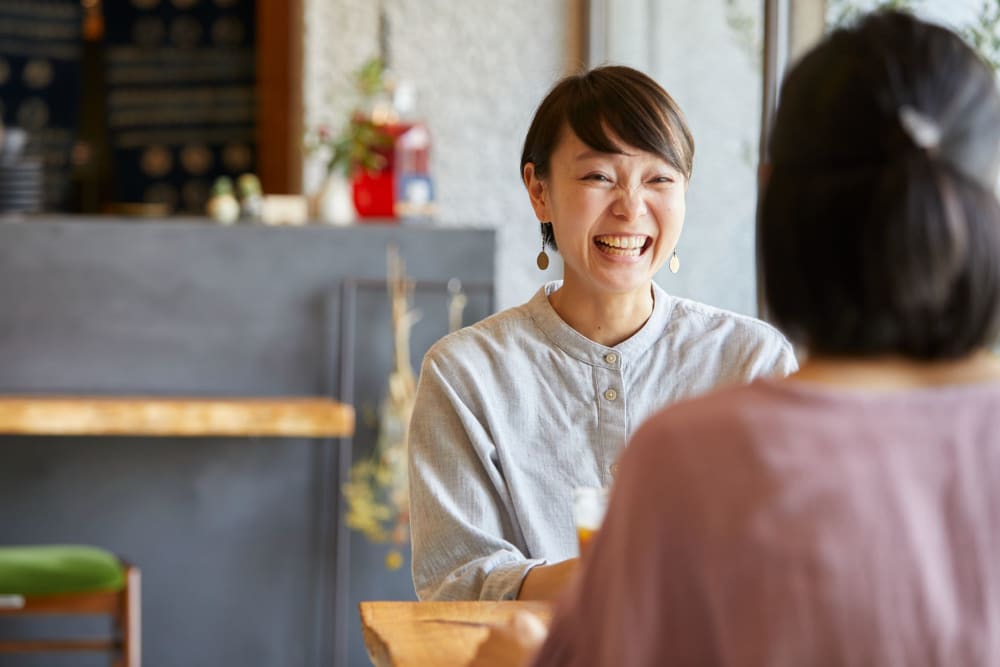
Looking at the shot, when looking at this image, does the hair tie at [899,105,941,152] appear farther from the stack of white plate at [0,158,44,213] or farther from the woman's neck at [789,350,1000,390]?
the stack of white plate at [0,158,44,213]

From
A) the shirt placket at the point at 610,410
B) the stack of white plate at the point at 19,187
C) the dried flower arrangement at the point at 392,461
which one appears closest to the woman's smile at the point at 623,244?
the shirt placket at the point at 610,410

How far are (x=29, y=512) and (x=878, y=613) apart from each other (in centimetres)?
319

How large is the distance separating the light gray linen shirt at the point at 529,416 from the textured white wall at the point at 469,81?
2.25 meters

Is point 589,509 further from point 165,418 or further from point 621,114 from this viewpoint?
point 165,418

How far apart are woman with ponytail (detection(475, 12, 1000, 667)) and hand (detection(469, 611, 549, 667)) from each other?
207 mm

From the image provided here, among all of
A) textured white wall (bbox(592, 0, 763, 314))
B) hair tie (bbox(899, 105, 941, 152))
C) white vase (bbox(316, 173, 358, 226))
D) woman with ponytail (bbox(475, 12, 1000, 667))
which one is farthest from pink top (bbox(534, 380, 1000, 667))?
white vase (bbox(316, 173, 358, 226))

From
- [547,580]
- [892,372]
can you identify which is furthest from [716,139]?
[892,372]

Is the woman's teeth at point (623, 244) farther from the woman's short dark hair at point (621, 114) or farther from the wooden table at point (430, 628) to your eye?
the wooden table at point (430, 628)

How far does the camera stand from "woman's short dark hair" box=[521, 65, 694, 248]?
1.56m

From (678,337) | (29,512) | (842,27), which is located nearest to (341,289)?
(29,512)

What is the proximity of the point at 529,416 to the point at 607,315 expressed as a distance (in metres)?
0.17

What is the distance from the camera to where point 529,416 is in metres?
1.58

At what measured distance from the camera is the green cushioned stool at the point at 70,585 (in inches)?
113

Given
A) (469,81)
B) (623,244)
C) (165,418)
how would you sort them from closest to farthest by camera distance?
(623,244)
(165,418)
(469,81)
